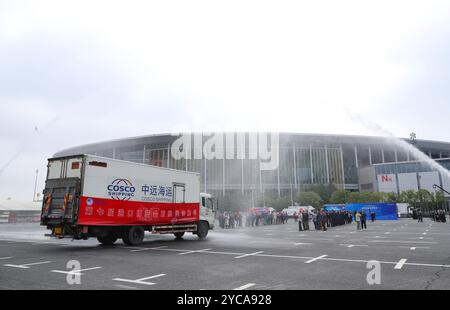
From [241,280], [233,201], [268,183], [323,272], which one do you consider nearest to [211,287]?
[241,280]

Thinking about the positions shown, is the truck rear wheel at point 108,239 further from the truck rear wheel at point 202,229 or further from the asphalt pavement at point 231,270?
the truck rear wheel at point 202,229

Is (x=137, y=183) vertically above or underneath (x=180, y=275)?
above

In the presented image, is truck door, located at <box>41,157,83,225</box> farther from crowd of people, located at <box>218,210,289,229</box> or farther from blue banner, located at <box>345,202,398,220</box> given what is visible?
blue banner, located at <box>345,202,398,220</box>

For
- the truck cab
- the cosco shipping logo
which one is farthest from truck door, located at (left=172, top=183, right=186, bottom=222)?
the cosco shipping logo

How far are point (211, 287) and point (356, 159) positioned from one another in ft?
329

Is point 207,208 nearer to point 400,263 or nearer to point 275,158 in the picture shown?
point 400,263

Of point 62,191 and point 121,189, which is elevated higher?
point 121,189

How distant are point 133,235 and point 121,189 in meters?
2.33

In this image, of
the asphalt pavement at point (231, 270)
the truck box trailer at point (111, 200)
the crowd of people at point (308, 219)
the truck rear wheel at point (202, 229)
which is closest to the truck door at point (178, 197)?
the truck box trailer at point (111, 200)

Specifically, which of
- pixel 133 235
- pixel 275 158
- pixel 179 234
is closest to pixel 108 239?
pixel 133 235

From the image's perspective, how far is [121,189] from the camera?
14617 millimetres

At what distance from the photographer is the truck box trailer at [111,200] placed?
13102 millimetres
